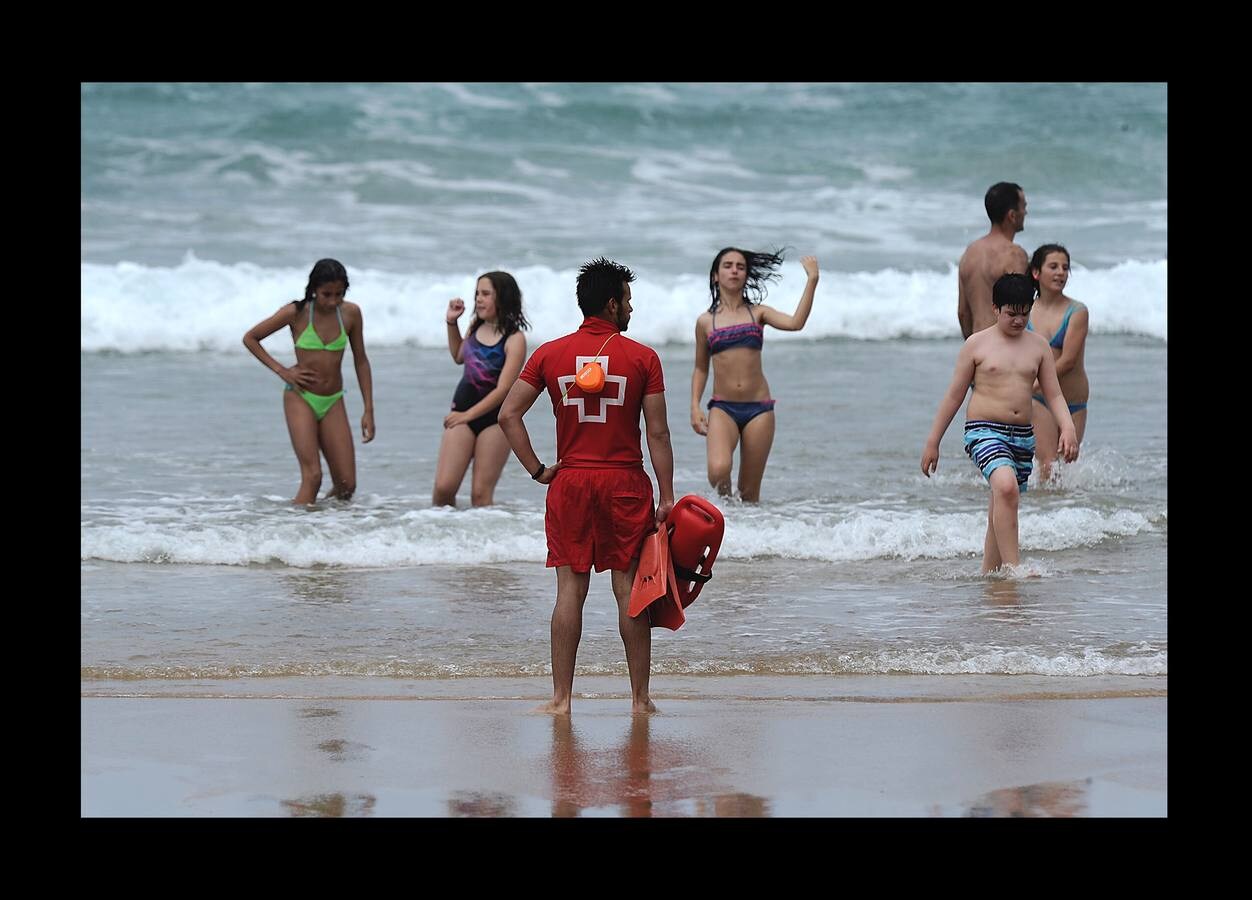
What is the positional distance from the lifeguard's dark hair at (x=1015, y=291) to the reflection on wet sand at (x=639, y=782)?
310cm

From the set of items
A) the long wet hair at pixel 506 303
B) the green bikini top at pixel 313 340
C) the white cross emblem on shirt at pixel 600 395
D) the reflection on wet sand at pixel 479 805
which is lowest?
the reflection on wet sand at pixel 479 805

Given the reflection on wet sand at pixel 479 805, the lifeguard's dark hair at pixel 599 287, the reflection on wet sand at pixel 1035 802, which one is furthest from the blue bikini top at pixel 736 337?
the reflection on wet sand at pixel 479 805

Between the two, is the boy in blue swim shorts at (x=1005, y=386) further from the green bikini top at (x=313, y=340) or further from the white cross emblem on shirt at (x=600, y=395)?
the green bikini top at (x=313, y=340)

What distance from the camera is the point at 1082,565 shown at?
317 inches

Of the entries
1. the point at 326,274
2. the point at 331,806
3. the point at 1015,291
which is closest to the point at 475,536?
the point at 326,274

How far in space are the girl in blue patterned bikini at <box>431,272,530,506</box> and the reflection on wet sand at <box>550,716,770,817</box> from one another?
417 centimetres

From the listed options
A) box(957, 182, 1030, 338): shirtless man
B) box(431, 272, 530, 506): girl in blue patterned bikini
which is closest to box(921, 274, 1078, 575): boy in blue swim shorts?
box(957, 182, 1030, 338): shirtless man

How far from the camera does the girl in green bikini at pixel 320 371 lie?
9195 millimetres

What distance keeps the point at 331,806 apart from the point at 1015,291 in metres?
4.22

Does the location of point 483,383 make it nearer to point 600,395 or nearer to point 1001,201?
point 1001,201

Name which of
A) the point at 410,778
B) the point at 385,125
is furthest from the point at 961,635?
the point at 385,125

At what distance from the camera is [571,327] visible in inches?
749

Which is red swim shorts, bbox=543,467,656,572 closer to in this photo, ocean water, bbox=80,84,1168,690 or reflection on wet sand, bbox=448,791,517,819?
ocean water, bbox=80,84,1168,690

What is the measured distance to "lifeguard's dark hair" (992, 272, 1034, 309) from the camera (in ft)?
23.1
